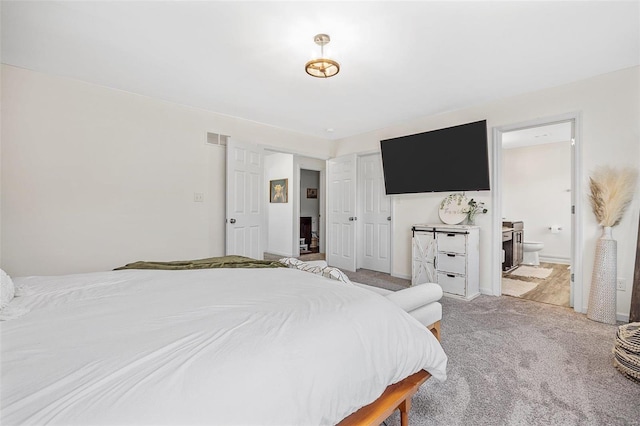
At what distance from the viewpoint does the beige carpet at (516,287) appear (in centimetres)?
367

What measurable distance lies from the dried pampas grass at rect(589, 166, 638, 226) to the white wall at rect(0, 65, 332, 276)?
4.26 m

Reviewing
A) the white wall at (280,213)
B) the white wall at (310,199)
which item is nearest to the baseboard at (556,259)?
the white wall at (310,199)

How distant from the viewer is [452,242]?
3582 millimetres

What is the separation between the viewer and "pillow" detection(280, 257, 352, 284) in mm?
1681

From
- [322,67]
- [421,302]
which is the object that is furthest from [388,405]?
[322,67]

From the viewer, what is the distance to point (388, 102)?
3584 mm

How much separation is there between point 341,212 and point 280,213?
193cm

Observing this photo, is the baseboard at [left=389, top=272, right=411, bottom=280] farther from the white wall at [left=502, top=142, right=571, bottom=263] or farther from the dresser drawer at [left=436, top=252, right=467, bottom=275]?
the white wall at [left=502, top=142, right=571, bottom=263]

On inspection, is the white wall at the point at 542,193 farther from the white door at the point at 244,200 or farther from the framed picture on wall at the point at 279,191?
the white door at the point at 244,200

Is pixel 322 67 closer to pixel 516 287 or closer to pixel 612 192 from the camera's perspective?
pixel 612 192

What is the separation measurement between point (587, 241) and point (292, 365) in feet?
11.5

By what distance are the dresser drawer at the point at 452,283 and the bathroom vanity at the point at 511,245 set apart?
1.64 m

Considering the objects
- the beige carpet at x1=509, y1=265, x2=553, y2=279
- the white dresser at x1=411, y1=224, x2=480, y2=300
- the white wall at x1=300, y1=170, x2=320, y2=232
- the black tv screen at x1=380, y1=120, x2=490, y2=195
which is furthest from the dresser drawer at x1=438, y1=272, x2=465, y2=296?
the white wall at x1=300, y1=170, x2=320, y2=232

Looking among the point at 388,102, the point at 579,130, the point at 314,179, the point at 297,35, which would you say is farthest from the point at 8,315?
the point at 314,179
